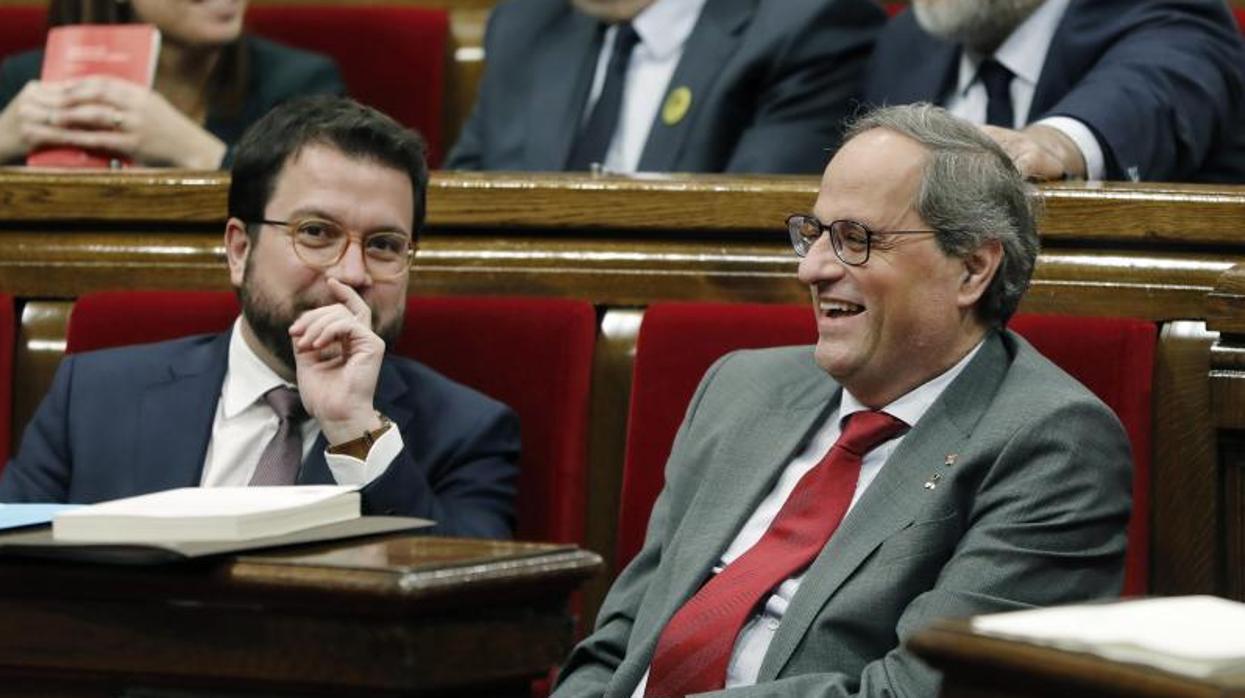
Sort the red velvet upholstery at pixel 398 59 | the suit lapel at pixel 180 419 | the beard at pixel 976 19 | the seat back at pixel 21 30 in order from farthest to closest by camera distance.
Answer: the seat back at pixel 21 30, the red velvet upholstery at pixel 398 59, the beard at pixel 976 19, the suit lapel at pixel 180 419

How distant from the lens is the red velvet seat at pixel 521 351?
1.64 m

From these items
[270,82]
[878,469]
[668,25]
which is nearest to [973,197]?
[878,469]

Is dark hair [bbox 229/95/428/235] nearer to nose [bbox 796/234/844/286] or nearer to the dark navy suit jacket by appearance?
the dark navy suit jacket

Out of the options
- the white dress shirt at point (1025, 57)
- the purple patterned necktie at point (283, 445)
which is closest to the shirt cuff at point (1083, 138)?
the white dress shirt at point (1025, 57)

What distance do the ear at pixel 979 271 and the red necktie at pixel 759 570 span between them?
9 centimetres

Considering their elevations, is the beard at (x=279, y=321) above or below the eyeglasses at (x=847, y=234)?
below

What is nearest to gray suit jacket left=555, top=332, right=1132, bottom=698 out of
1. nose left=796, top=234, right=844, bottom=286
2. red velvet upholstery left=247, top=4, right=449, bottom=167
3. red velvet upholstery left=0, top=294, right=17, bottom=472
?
nose left=796, top=234, right=844, bottom=286

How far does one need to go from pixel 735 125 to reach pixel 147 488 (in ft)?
2.38

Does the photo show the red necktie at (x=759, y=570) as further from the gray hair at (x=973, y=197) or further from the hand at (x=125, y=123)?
the hand at (x=125, y=123)

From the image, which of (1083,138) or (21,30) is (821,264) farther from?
(21,30)

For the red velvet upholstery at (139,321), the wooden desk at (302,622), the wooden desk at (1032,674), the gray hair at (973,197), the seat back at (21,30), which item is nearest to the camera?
the wooden desk at (1032,674)

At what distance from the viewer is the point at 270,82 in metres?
2.25

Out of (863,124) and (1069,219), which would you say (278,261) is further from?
(1069,219)

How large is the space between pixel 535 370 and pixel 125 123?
57 cm
